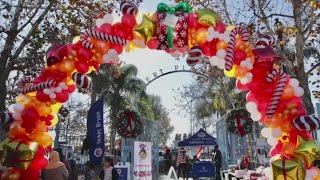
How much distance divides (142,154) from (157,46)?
648 centimetres

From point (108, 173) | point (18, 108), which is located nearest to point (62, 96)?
point (18, 108)

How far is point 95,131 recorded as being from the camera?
40.4 ft

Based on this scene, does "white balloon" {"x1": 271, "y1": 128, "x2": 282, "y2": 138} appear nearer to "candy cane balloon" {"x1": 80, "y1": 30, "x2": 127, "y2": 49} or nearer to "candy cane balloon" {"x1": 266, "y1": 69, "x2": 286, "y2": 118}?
"candy cane balloon" {"x1": 266, "y1": 69, "x2": 286, "y2": 118}

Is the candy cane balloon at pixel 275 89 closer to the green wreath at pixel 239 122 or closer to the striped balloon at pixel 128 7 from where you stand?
the striped balloon at pixel 128 7

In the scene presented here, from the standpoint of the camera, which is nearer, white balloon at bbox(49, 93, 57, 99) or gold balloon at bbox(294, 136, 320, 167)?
gold balloon at bbox(294, 136, 320, 167)

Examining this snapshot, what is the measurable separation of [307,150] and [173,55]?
8.32 ft

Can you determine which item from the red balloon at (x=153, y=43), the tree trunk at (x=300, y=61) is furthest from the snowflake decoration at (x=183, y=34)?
the tree trunk at (x=300, y=61)

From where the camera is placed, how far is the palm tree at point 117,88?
78.4 feet

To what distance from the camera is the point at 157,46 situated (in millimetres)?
6367

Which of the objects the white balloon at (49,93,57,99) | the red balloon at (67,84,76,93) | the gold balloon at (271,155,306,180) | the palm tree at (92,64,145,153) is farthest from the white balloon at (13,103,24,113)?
the palm tree at (92,64,145,153)

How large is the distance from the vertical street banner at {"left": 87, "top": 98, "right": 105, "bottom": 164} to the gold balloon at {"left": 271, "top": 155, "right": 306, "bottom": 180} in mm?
7716

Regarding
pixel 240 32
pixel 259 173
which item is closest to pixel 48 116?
pixel 240 32

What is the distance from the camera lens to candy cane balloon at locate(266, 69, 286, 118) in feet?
18.2

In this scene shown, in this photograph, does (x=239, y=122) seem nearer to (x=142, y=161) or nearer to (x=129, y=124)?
(x=142, y=161)
